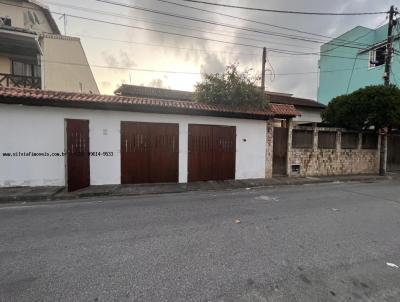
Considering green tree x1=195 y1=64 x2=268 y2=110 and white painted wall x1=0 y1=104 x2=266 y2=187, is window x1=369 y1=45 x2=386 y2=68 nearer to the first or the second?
green tree x1=195 y1=64 x2=268 y2=110

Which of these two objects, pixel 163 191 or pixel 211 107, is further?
pixel 211 107

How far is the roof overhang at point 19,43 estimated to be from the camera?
445 inches

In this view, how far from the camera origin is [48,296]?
238 centimetres

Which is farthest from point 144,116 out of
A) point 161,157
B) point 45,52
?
point 45,52

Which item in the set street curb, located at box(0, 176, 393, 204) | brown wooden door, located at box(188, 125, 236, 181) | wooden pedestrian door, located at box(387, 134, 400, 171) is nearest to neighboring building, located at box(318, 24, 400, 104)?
wooden pedestrian door, located at box(387, 134, 400, 171)

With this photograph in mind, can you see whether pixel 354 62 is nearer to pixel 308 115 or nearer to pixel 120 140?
pixel 308 115

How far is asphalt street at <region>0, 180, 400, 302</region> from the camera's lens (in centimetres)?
252

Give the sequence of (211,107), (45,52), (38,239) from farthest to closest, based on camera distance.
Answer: (45,52)
(211,107)
(38,239)

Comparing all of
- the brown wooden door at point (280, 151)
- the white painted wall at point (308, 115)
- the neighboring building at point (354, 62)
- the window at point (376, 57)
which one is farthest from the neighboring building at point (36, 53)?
the window at point (376, 57)

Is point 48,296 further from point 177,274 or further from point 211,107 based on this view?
point 211,107

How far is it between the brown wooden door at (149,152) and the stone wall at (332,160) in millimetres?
5725

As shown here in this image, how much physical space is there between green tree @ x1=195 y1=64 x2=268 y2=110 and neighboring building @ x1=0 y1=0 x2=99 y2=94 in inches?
373

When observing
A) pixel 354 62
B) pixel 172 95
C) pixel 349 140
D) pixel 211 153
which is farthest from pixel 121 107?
pixel 354 62

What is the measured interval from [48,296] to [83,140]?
258 inches
